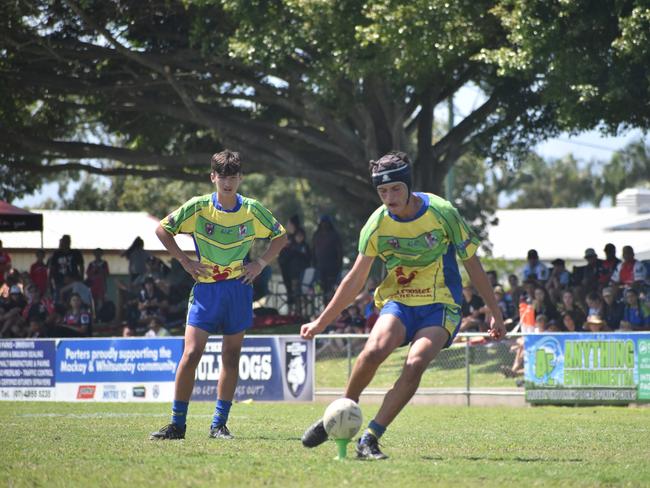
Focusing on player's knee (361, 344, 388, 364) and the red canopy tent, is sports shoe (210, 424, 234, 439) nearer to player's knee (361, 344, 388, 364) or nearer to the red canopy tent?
player's knee (361, 344, 388, 364)

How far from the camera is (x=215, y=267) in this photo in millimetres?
9820

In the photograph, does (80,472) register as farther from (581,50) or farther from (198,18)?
(198,18)

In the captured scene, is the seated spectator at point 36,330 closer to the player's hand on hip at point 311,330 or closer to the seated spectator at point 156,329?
the seated spectator at point 156,329

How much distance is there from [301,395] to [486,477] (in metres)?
12.9

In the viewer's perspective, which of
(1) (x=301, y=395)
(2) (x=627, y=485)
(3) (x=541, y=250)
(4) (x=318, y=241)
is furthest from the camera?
(3) (x=541, y=250)

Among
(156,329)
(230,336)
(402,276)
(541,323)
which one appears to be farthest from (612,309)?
(402,276)

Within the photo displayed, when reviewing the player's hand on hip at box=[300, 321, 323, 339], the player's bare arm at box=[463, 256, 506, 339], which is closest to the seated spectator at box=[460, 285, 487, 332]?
the player's bare arm at box=[463, 256, 506, 339]

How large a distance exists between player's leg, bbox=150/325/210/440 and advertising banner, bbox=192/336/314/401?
10131 millimetres

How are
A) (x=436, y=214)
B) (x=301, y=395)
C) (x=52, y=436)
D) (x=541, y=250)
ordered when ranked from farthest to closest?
(x=541, y=250) → (x=301, y=395) → (x=52, y=436) → (x=436, y=214)

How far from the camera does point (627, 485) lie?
269 inches

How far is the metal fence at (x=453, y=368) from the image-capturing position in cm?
1889

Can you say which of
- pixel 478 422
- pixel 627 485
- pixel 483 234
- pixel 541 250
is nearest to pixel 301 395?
pixel 478 422

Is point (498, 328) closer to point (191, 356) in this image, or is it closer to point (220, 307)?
point (220, 307)

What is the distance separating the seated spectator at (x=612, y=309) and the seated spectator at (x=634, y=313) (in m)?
0.10
